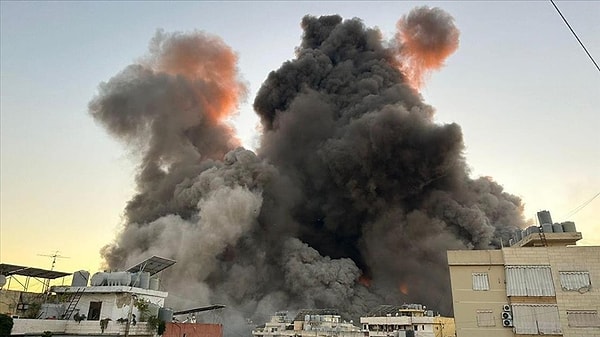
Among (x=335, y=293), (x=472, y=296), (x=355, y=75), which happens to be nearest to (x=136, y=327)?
(x=472, y=296)

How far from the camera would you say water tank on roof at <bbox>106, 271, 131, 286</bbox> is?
23281 millimetres

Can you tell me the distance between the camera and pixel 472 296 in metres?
24.7

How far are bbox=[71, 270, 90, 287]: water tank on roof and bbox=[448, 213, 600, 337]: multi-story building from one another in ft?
66.1

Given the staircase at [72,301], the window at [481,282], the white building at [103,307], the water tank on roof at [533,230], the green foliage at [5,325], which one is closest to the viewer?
the green foliage at [5,325]

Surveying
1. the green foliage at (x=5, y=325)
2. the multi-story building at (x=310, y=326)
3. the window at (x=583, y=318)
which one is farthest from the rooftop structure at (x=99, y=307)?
the multi-story building at (x=310, y=326)

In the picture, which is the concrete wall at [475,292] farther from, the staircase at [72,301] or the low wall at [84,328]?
the staircase at [72,301]

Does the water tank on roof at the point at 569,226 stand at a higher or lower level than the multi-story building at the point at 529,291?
higher

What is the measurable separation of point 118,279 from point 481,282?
19.4 metres

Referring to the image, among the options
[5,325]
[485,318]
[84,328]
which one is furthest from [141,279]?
[485,318]

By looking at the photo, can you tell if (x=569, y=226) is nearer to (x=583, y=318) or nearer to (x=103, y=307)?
(x=583, y=318)

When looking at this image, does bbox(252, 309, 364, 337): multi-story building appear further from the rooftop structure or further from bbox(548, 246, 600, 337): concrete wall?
bbox(548, 246, 600, 337): concrete wall

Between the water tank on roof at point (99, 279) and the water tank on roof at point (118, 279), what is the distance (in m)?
0.26

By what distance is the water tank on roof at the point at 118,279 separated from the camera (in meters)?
23.3

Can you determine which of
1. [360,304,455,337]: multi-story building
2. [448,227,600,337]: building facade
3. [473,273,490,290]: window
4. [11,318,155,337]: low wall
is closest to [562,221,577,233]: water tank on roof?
[448,227,600,337]: building facade
